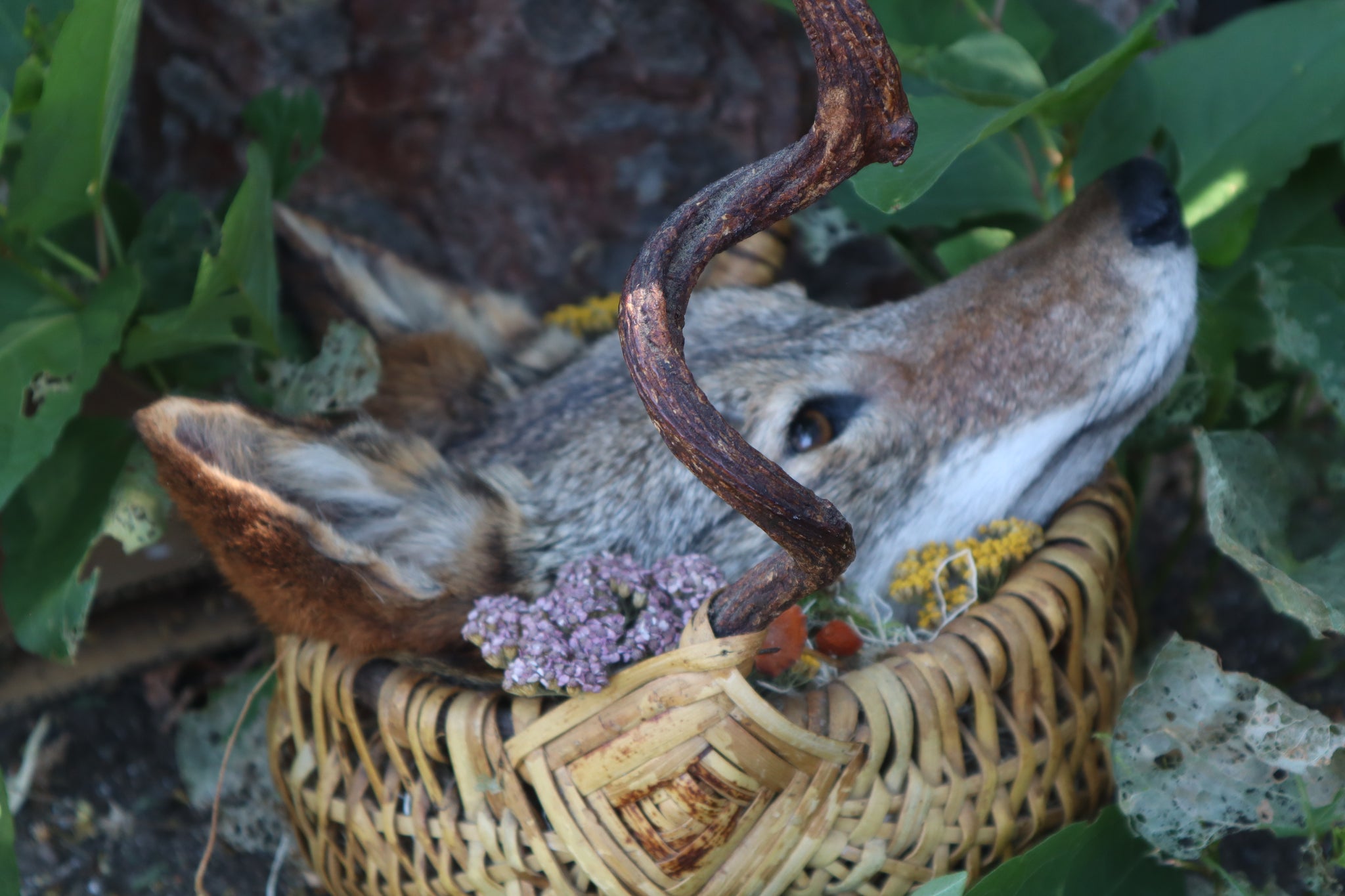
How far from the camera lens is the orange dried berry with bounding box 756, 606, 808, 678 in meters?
1.64

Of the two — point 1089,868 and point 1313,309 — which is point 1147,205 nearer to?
point 1313,309

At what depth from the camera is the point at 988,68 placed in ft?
6.78

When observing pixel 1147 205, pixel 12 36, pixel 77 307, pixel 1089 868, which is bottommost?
pixel 1089 868

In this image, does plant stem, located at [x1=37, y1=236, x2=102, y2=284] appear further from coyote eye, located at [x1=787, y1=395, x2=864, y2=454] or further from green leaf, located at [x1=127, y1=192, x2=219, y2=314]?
coyote eye, located at [x1=787, y1=395, x2=864, y2=454]

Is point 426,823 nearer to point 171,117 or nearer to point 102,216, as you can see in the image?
point 102,216

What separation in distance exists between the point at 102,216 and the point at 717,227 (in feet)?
4.95

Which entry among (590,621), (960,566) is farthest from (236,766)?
(960,566)

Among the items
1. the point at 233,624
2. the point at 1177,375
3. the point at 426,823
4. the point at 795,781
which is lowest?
the point at 233,624

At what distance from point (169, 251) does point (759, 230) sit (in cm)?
165

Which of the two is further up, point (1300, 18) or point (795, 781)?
point (1300, 18)

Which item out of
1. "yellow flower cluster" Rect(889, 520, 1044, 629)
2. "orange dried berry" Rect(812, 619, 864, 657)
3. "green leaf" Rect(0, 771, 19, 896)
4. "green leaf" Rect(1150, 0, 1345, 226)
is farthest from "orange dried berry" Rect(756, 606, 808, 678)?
"green leaf" Rect(1150, 0, 1345, 226)

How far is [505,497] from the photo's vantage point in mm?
2031

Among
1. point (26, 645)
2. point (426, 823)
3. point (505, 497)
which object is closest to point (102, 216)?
point (26, 645)

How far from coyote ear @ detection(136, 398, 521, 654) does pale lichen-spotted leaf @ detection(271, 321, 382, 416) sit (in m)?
0.24
